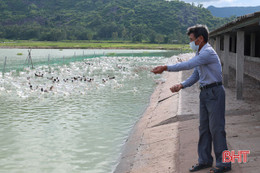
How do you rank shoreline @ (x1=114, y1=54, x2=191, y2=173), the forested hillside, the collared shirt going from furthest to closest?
1. the forested hillside
2. shoreline @ (x1=114, y1=54, x2=191, y2=173)
3. the collared shirt

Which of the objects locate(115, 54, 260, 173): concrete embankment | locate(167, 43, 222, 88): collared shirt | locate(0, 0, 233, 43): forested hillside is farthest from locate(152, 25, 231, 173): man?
locate(0, 0, 233, 43): forested hillside

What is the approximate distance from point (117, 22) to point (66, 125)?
15515cm

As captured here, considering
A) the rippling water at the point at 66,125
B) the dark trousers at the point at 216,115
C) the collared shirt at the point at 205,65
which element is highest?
the collared shirt at the point at 205,65

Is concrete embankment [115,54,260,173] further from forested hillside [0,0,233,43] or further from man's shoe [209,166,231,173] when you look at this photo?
forested hillside [0,0,233,43]

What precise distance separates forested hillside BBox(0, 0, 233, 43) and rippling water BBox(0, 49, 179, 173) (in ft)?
340

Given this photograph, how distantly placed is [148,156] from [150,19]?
155995 millimetres

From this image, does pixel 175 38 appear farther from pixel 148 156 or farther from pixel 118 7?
pixel 148 156

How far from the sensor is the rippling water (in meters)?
7.80

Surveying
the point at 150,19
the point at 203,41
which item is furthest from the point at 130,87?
the point at 150,19

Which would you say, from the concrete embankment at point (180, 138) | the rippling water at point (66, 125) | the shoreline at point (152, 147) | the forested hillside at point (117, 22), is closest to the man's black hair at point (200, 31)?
the concrete embankment at point (180, 138)

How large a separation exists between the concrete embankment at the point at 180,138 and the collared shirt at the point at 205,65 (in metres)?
1.52

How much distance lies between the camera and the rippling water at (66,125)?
25.6 feet

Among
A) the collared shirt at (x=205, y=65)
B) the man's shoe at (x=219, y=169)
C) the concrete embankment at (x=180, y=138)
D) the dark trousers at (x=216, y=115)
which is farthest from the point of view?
the concrete embankment at (x=180, y=138)

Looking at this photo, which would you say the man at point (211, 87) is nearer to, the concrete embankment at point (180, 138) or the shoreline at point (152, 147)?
the concrete embankment at point (180, 138)
